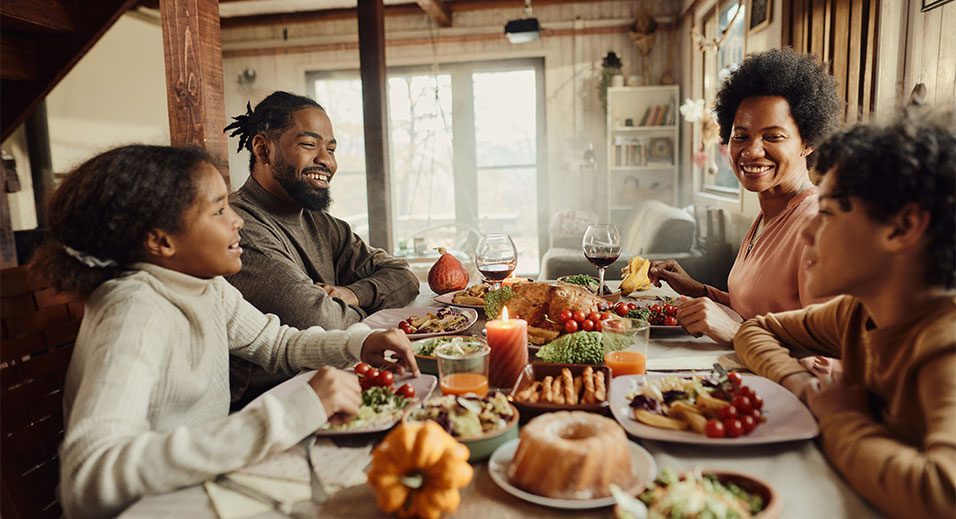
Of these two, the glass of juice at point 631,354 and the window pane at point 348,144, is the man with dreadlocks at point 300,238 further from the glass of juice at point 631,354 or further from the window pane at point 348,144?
the window pane at point 348,144

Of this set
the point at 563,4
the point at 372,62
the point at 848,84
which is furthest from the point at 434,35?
the point at 848,84

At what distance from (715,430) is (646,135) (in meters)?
6.12

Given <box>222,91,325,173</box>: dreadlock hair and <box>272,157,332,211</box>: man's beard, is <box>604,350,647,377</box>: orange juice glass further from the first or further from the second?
<box>222,91,325,173</box>: dreadlock hair

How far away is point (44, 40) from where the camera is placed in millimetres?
3055

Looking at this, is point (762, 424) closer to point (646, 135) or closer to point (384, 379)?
point (384, 379)

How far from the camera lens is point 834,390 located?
1022 millimetres

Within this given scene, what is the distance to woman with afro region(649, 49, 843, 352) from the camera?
1862mm

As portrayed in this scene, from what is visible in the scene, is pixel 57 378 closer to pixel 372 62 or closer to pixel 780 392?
pixel 780 392

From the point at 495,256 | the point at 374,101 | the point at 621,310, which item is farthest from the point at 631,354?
the point at 374,101

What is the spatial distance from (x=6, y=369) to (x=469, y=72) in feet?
21.6

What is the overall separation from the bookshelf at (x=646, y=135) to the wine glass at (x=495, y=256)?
503 cm

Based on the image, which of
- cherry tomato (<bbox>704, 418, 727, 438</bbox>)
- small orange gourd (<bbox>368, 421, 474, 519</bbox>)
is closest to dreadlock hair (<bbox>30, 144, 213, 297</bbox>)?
small orange gourd (<bbox>368, 421, 474, 519</bbox>)

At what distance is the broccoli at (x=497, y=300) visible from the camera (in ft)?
5.52

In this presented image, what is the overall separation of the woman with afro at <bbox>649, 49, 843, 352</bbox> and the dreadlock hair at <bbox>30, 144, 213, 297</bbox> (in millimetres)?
1485
